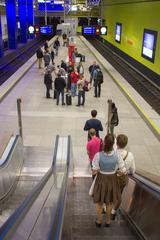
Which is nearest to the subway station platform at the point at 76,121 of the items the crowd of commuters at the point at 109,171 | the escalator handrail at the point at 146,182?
the escalator handrail at the point at 146,182

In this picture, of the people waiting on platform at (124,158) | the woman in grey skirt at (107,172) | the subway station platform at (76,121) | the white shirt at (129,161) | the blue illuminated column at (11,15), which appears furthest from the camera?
the blue illuminated column at (11,15)

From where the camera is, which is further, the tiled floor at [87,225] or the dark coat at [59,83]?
the dark coat at [59,83]

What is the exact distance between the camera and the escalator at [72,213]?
2.62m

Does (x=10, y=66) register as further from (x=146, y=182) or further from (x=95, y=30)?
(x=146, y=182)

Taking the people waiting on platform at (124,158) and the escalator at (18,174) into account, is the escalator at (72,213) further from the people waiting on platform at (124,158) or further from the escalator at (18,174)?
the escalator at (18,174)

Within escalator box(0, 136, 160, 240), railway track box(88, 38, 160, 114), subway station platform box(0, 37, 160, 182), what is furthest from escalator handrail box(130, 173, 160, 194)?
railway track box(88, 38, 160, 114)

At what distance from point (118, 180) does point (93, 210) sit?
123cm

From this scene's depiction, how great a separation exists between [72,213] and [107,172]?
1.34 meters

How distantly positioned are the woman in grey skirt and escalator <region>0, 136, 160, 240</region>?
449mm

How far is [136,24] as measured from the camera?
21594 mm

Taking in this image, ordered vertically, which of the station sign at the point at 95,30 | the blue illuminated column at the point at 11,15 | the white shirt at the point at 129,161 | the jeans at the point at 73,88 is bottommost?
the jeans at the point at 73,88

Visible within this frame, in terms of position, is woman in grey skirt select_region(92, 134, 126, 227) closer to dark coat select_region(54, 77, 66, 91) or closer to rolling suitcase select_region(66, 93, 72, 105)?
dark coat select_region(54, 77, 66, 91)

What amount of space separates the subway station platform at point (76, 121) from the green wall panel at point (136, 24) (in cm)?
429

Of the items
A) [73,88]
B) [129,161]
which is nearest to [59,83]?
[73,88]
